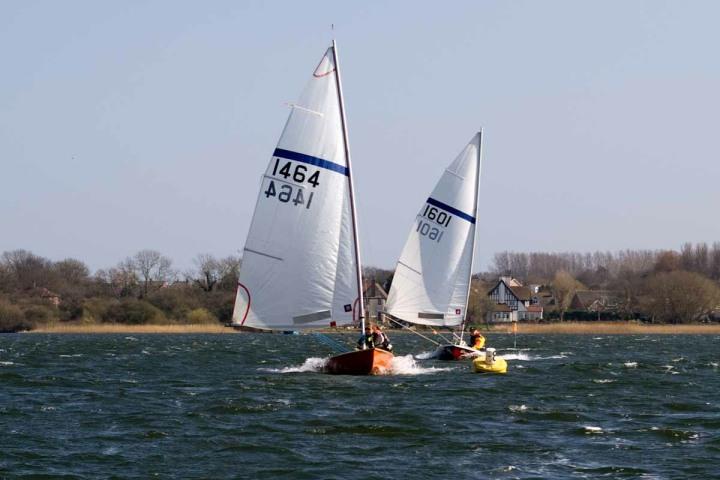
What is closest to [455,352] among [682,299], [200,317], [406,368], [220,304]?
[406,368]

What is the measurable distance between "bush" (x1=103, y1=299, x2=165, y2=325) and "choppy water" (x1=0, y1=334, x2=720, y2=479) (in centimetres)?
6754

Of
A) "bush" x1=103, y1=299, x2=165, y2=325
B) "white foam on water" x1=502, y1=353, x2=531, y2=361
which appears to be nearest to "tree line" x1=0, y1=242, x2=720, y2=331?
"bush" x1=103, y1=299, x2=165, y2=325

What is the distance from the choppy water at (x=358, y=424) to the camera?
19.1 metres

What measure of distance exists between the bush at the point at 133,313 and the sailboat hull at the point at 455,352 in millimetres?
66239

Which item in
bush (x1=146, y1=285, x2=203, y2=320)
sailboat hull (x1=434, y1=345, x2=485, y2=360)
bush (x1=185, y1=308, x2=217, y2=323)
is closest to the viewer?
sailboat hull (x1=434, y1=345, x2=485, y2=360)

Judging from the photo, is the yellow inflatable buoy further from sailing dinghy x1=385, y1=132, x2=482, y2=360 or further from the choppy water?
sailing dinghy x1=385, y1=132, x2=482, y2=360

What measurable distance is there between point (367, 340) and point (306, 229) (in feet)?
12.7

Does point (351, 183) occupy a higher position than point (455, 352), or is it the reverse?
point (351, 183)

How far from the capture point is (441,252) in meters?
45.8

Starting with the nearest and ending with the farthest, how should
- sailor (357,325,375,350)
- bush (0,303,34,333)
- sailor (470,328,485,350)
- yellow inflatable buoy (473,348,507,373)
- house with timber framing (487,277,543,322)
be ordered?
sailor (357,325,375,350), yellow inflatable buoy (473,348,507,373), sailor (470,328,485,350), bush (0,303,34,333), house with timber framing (487,277,543,322)

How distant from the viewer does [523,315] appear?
14012 centimetres

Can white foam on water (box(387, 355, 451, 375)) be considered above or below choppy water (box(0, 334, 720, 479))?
above

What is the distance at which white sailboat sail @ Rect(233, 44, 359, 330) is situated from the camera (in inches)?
1249

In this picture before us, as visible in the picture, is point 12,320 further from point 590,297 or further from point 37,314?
point 590,297
